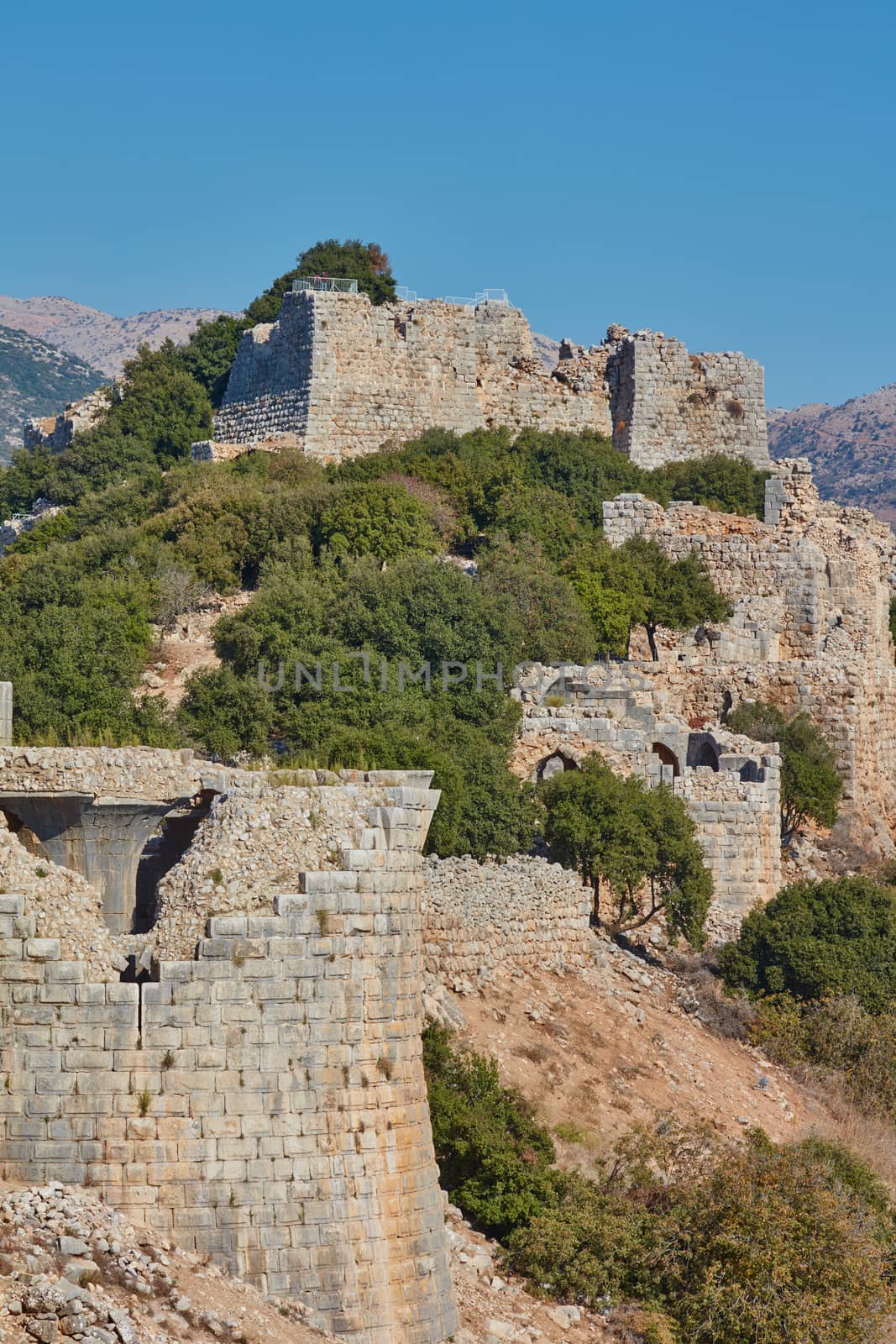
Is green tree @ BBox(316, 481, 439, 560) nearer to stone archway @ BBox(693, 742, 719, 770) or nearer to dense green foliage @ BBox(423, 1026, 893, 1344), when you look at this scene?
stone archway @ BBox(693, 742, 719, 770)

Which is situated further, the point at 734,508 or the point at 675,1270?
the point at 734,508

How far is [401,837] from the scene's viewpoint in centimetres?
1463

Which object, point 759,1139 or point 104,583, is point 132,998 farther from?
point 104,583

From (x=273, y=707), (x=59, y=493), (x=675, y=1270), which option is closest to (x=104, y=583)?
(x=273, y=707)

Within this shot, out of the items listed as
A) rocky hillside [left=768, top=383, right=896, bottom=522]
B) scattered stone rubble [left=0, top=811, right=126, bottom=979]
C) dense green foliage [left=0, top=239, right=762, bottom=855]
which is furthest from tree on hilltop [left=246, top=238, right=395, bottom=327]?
rocky hillside [left=768, top=383, right=896, bottom=522]

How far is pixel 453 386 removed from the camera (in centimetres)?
4188

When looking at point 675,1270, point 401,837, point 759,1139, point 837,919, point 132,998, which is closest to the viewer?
point 132,998

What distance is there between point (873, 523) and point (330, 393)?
10094 mm

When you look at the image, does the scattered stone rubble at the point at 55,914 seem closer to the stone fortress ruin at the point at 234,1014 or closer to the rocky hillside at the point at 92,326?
the stone fortress ruin at the point at 234,1014

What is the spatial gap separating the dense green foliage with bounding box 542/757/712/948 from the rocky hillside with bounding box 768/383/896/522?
70.9 m

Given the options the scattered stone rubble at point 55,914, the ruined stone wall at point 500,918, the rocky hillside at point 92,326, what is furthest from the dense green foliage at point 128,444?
the rocky hillside at point 92,326

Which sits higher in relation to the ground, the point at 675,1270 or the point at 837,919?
the point at 837,919

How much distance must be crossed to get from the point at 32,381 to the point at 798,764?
322 ft

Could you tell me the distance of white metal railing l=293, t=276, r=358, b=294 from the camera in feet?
140
